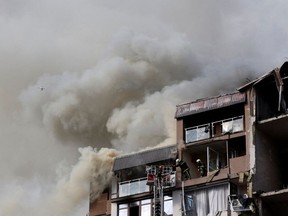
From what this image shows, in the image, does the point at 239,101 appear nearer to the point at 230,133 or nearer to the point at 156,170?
the point at 230,133

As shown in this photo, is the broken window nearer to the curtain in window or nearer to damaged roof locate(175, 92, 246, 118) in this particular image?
the curtain in window

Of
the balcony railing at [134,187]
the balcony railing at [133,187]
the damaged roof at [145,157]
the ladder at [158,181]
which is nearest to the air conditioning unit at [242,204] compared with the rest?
the ladder at [158,181]

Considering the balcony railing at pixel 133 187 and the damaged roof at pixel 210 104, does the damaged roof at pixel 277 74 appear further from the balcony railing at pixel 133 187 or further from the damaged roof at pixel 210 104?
the balcony railing at pixel 133 187

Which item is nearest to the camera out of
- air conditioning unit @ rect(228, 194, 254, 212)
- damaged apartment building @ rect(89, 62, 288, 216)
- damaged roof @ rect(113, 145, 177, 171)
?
air conditioning unit @ rect(228, 194, 254, 212)

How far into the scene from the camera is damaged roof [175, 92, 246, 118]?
6266cm

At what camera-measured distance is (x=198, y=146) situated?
2489 inches

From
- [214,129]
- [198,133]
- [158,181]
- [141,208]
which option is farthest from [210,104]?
[141,208]

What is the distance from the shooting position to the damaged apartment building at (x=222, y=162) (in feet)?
196

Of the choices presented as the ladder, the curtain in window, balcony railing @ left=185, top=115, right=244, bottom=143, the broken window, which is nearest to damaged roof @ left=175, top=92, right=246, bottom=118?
balcony railing @ left=185, top=115, right=244, bottom=143

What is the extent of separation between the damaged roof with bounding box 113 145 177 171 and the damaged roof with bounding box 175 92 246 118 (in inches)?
103

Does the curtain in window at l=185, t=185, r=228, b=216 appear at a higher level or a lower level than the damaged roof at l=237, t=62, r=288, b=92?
lower

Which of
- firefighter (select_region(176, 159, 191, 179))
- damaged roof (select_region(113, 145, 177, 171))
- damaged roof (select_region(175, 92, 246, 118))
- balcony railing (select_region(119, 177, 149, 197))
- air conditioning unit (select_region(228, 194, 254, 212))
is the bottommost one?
air conditioning unit (select_region(228, 194, 254, 212))

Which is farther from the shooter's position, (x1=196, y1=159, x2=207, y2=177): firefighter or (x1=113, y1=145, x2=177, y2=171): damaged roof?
(x1=113, y1=145, x2=177, y2=171): damaged roof

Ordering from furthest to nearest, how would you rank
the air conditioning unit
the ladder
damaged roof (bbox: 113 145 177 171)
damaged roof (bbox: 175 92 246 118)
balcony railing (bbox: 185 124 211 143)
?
1. damaged roof (bbox: 113 145 177 171)
2. balcony railing (bbox: 185 124 211 143)
3. damaged roof (bbox: 175 92 246 118)
4. the ladder
5. the air conditioning unit
